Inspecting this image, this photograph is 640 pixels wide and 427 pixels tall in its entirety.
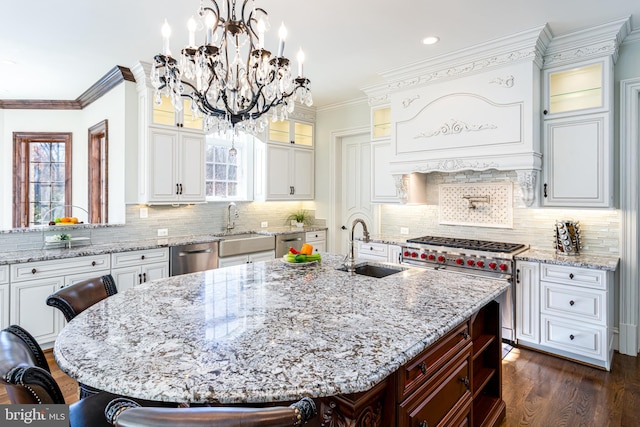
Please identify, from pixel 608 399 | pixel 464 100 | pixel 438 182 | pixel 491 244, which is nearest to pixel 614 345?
pixel 608 399

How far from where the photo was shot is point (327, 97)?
207 inches

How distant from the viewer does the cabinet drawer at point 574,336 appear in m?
2.91

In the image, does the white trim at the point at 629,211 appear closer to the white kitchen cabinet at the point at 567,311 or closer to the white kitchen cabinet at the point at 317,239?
the white kitchen cabinet at the point at 567,311

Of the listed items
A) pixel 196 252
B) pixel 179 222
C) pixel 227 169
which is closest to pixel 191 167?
pixel 179 222

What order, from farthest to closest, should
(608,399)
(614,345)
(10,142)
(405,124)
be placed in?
(10,142) → (405,124) → (614,345) → (608,399)

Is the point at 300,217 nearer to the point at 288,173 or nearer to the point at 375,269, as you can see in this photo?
the point at 288,173

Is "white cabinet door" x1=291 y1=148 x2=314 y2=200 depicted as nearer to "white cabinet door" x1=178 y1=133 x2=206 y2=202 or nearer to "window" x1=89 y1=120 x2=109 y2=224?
"white cabinet door" x1=178 y1=133 x2=206 y2=202

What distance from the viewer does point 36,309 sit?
10.4 feet

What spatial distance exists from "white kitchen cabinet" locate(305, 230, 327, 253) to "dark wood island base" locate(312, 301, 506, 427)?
3.40m

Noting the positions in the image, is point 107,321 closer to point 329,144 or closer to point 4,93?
point 329,144

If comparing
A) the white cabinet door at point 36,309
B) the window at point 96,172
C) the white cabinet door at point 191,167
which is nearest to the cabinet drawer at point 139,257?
the white cabinet door at point 36,309

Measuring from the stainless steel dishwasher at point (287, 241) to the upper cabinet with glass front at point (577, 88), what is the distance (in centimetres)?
340

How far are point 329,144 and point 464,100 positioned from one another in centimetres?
239

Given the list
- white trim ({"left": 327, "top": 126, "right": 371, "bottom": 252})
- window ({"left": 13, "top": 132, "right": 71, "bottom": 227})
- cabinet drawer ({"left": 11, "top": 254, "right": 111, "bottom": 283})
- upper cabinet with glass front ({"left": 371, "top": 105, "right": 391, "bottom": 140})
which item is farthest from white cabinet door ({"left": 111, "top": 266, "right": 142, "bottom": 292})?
upper cabinet with glass front ({"left": 371, "top": 105, "right": 391, "bottom": 140})
